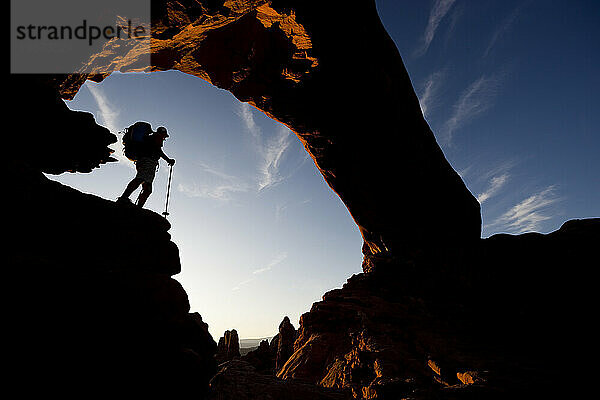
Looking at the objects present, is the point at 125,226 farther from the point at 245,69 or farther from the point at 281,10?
the point at 245,69

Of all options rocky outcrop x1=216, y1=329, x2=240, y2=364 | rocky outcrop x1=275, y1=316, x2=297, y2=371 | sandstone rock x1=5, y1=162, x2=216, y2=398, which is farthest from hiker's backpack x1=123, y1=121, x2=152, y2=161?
rocky outcrop x1=216, y1=329, x2=240, y2=364

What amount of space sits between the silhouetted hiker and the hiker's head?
27 millimetres

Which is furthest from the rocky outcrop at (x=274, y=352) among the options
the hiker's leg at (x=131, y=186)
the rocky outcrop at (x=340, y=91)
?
the hiker's leg at (x=131, y=186)

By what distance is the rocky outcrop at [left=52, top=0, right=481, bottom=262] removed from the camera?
7844 mm

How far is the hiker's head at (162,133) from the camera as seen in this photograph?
7215 mm

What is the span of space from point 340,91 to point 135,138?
23.0 ft

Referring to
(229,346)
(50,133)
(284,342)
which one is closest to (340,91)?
(50,133)

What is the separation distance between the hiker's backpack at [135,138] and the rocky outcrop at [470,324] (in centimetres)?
858

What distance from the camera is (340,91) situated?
977 centimetres

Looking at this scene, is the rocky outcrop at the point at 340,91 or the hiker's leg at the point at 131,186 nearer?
the hiker's leg at the point at 131,186
